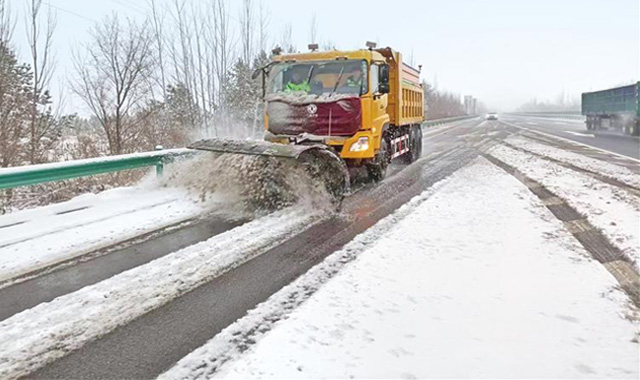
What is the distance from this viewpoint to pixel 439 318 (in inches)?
134

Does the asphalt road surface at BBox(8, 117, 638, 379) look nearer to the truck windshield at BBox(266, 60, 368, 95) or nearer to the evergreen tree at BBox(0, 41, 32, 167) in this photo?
the truck windshield at BBox(266, 60, 368, 95)

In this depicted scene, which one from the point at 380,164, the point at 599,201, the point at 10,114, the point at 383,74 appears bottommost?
the point at 599,201

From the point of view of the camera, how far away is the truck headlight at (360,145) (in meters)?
8.53

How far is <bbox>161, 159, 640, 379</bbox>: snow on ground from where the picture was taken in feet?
9.04

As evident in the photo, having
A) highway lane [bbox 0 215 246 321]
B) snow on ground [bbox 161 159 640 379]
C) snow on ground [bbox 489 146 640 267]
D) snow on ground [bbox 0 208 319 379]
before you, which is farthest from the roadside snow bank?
snow on ground [bbox 489 146 640 267]

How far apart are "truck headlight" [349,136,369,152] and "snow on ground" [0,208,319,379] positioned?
11.2ft

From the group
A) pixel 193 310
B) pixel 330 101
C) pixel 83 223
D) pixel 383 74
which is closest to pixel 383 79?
pixel 383 74

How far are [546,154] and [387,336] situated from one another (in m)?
15.3

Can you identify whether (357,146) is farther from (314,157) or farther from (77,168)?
(77,168)

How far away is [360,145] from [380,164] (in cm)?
146

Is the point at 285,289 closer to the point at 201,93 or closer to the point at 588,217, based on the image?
the point at 588,217

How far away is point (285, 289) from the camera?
399 centimetres

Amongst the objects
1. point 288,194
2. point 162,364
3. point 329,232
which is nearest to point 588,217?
point 329,232

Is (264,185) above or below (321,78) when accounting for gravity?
below
